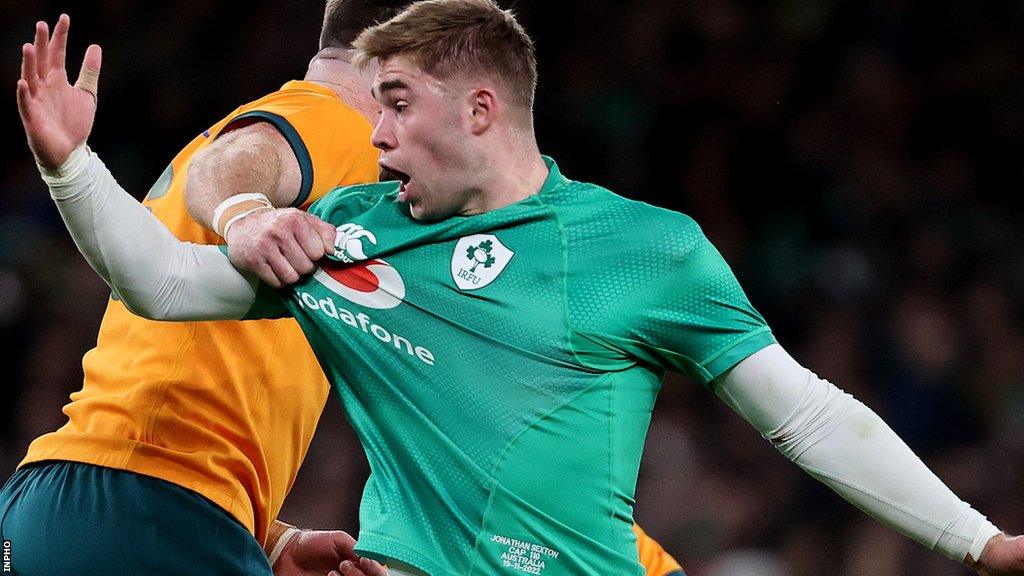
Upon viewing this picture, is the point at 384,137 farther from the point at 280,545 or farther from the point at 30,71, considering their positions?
the point at 280,545

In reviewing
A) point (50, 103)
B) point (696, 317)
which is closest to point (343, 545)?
point (696, 317)

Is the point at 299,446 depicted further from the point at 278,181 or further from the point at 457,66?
the point at 457,66

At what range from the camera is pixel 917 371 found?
800 centimetres

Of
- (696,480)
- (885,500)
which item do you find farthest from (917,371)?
(885,500)

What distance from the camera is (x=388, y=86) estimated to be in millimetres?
3025

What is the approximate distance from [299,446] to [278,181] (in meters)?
0.75

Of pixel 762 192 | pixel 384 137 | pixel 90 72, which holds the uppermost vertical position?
pixel 90 72

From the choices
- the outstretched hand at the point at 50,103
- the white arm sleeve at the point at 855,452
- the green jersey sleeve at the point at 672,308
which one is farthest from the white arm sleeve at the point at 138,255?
the white arm sleeve at the point at 855,452

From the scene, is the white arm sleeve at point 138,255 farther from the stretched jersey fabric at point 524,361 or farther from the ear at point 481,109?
the ear at point 481,109

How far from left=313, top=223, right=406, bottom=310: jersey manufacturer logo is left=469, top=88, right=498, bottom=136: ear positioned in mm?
320

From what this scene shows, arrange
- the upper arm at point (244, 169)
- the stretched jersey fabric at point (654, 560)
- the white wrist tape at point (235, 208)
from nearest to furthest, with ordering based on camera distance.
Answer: the white wrist tape at point (235, 208), the upper arm at point (244, 169), the stretched jersey fabric at point (654, 560)

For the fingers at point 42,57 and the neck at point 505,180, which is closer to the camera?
the fingers at point 42,57

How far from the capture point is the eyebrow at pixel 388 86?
118 inches

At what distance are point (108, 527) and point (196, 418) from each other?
33 centimetres
